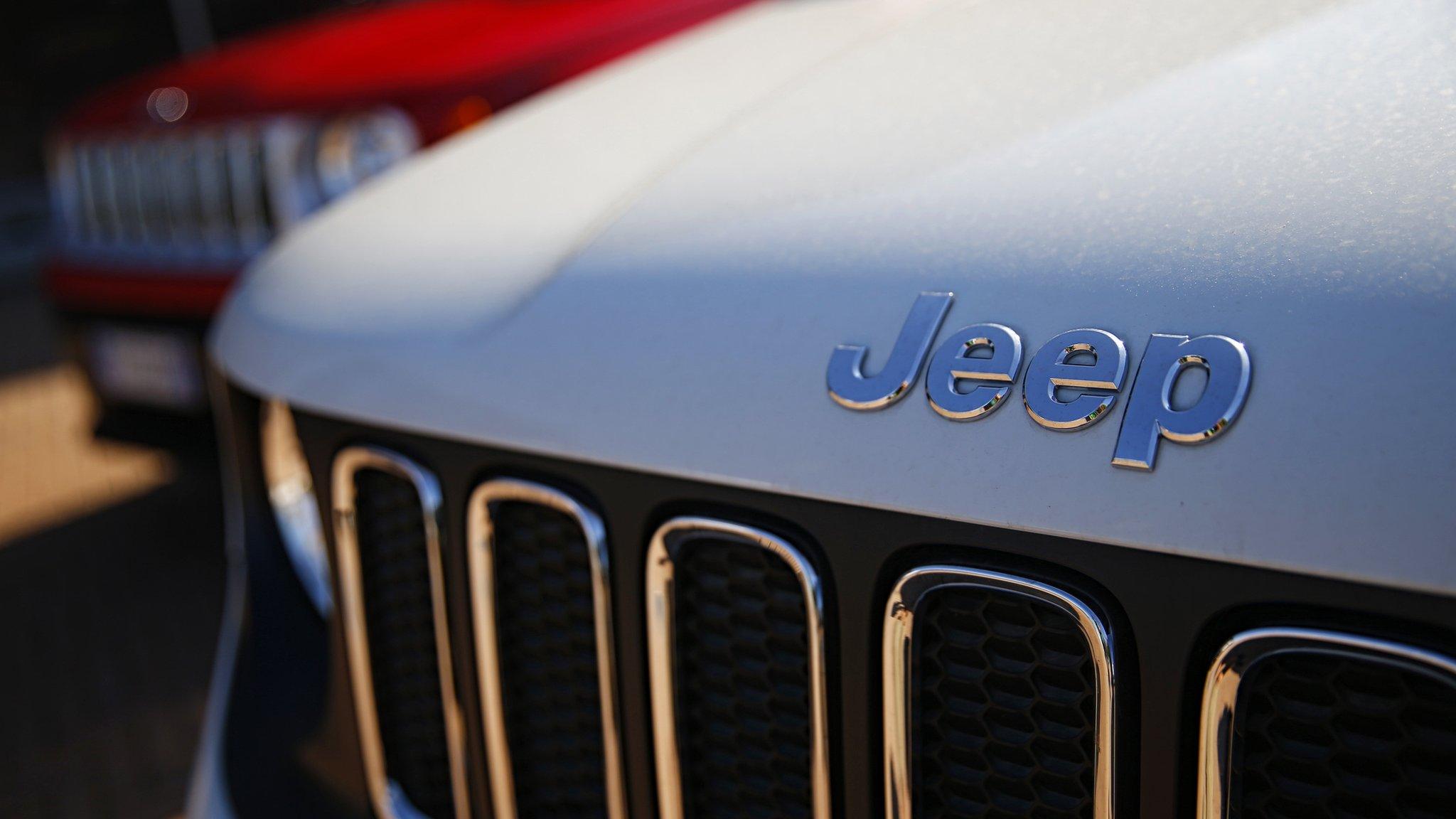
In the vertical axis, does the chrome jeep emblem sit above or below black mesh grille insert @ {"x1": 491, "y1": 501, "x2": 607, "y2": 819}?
above

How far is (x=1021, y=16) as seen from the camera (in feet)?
4.54

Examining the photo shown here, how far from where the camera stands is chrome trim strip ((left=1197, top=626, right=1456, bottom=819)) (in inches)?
26.7

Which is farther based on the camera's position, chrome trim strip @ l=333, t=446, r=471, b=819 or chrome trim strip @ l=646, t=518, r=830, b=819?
chrome trim strip @ l=333, t=446, r=471, b=819

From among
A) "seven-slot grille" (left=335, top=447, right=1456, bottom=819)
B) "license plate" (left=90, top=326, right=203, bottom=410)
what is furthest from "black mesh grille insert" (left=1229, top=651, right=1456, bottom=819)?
"license plate" (left=90, top=326, right=203, bottom=410)

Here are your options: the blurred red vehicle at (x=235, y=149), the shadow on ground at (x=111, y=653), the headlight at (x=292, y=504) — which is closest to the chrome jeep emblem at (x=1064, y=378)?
the headlight at (x=292, y=504)

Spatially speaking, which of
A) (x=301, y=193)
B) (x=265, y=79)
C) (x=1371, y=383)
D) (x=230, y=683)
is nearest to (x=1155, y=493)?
(x=1371, y=383)

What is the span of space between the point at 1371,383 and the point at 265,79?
3298 mm

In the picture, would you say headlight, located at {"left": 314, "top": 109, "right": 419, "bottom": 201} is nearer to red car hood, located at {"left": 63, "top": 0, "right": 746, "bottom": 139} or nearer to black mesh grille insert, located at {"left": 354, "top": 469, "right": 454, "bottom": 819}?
red car hood, located at {"left": 63, "top": 0, "right": 746, "bottom": 139}

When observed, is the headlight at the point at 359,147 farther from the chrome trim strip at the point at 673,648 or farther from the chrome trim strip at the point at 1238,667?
the chrome trim strip at the point at 1238,667

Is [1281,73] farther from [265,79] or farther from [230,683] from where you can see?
[265,79]

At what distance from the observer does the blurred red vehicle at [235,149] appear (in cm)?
303

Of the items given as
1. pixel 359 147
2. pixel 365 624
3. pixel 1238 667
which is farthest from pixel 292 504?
pixel 359 147

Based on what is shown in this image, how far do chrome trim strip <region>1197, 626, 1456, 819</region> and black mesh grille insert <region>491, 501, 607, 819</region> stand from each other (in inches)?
20.9

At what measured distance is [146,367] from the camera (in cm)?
315
